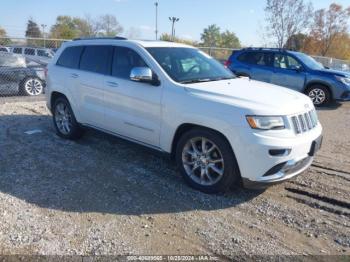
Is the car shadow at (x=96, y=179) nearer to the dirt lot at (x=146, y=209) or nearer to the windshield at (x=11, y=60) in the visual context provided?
the dirt lot at (x=146, y=209)

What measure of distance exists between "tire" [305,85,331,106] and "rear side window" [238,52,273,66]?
156 cm

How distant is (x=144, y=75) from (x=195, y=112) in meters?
0.89

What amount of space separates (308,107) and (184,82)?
1.61 m

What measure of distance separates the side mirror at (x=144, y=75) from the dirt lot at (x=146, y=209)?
4.29ft

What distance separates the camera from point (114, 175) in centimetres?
483

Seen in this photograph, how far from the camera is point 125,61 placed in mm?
5184

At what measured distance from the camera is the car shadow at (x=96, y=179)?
13.3 ft

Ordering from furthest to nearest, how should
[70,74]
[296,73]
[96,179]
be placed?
1. [296,73]
2. [70,74]
3. [96,179]

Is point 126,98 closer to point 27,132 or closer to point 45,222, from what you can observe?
point 45,222

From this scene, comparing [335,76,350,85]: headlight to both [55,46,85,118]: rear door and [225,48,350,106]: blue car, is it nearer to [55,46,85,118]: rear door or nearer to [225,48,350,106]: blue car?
[225,48,350,106]: blue car

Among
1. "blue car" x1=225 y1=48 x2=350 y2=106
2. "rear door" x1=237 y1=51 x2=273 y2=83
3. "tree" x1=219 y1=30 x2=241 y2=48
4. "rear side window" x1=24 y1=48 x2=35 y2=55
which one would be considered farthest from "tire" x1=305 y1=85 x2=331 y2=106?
"tree" x1=219 y1=30 x2=241 y2=48

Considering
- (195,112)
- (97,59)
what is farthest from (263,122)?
(97,59)

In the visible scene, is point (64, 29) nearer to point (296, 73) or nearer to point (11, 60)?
point (11, 60)

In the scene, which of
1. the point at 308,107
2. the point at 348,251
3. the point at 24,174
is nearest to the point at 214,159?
the point at 308,107
